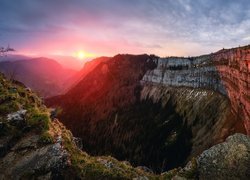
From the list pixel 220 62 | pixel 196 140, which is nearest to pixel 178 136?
pixel 196 140

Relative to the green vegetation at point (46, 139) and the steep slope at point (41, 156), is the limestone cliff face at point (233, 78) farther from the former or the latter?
the green vegetation at point (46, 139)

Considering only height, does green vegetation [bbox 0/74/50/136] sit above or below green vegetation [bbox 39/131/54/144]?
above

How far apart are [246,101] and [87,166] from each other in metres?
94.7

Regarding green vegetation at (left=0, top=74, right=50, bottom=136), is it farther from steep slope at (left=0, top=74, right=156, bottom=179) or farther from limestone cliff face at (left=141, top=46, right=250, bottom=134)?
limestone cliff face at (left=141, top=46, right=250, bottom=134)

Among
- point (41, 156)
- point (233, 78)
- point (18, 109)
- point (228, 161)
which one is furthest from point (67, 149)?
A: point (233, 78)

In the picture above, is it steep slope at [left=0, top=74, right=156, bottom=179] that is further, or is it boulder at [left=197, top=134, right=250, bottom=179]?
steep slope at [left=0, top=74, right=156, bottom=179]

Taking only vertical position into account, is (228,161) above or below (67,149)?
above

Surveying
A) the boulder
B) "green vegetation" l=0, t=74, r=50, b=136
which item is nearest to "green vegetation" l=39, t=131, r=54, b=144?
"green vegetation" l=0, t=74, r=50, b=136

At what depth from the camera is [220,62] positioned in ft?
582

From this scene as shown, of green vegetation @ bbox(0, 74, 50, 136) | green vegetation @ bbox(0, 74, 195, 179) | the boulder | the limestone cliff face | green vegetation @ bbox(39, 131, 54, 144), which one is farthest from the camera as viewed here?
the limestone cliff face

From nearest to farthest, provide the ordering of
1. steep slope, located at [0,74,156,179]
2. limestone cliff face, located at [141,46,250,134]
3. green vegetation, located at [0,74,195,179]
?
steep slope, located at [0,74,156,179]
green vegetation, located at [0,74,195,179]
limestone cliff face, located at [141,46,250,134]

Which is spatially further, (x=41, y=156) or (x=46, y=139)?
(x=46, y=139)

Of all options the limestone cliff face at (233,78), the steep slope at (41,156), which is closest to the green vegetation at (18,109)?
the steep slope at (41,156)

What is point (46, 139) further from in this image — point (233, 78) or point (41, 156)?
point (233, 78)
